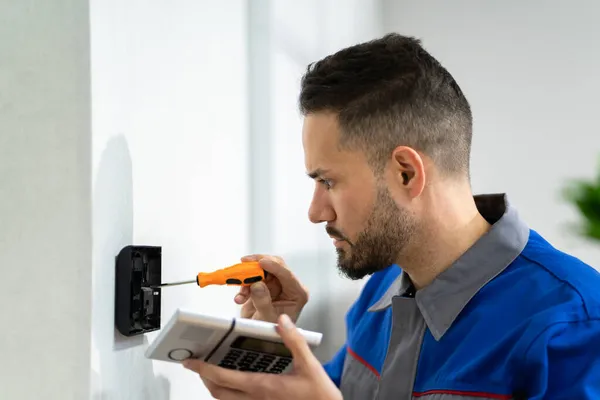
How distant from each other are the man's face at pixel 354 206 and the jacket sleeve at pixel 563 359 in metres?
0.25

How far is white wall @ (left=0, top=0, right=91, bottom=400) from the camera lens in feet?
2.52

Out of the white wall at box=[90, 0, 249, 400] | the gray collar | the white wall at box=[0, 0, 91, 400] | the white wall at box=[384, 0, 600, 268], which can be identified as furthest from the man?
the white wall at box=[384, 0, 600, 268]

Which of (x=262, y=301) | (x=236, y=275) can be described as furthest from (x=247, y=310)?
(x=236, y=275)

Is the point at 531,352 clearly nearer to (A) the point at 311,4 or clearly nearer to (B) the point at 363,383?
(B) the point at 363,383

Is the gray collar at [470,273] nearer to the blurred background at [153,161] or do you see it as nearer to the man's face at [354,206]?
the man's face at [354,206]

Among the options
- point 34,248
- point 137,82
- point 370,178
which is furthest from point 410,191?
point 34,248

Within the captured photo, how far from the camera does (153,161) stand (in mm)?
917

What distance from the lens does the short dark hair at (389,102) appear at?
1006 mm

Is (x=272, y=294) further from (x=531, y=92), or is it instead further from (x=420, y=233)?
(x=531, y=92)

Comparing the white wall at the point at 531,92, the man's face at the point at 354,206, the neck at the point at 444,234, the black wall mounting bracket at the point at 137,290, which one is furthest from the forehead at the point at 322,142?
the white wall at the point at 531,92

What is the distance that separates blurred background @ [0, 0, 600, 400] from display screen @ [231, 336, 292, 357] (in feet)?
0.53

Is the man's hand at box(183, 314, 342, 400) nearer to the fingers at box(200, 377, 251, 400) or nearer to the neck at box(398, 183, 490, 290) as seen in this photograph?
the fingers at box(200, 377, 251, 400)

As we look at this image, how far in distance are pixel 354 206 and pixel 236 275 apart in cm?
20

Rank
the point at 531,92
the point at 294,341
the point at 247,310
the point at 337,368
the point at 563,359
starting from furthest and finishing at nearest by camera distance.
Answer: the point at 531,92, the point at 337,368, the point at 247,310, the point at 563,359, the point at 294,341
